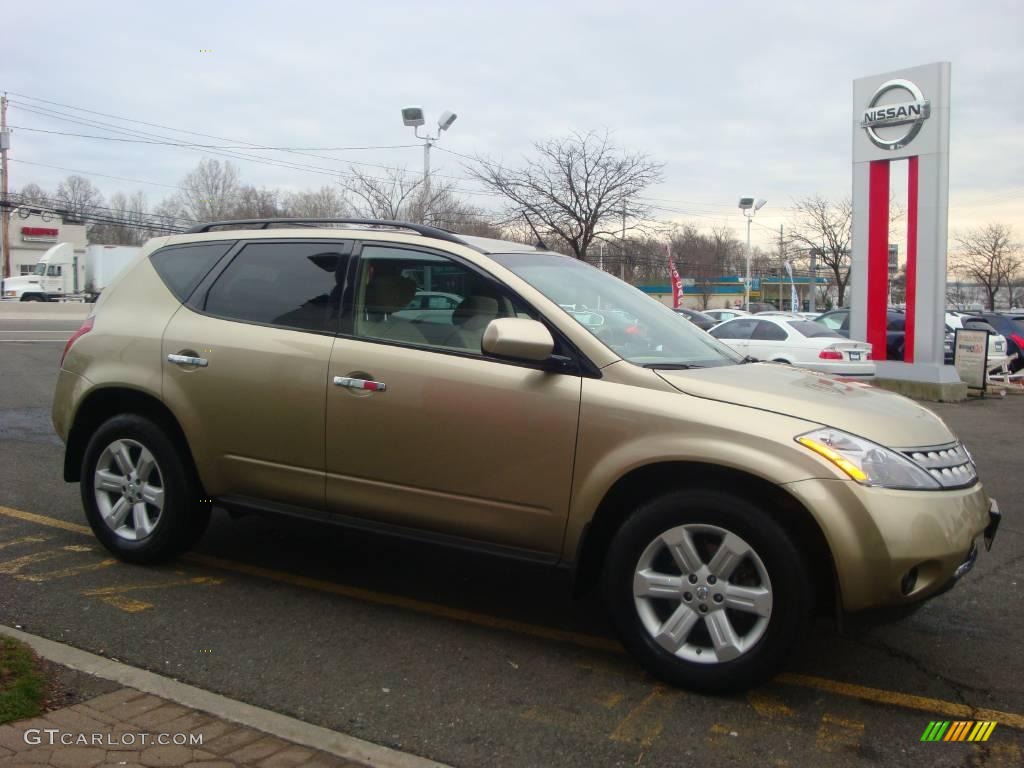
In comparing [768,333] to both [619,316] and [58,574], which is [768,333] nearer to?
[619,316]

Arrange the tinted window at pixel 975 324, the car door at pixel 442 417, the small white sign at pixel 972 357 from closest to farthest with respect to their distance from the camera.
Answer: the car door at pixel 442 417 < the small white sign at pixel 972 357 < the tinted window at pixel 975 324

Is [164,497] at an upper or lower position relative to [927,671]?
upper

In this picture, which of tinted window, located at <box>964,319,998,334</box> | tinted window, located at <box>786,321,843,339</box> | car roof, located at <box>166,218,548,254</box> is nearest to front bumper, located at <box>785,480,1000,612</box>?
car roof, located at <box>166,218,548,254</box>

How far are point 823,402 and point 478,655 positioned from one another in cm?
183

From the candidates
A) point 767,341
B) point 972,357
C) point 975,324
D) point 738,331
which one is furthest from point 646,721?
point 975,324

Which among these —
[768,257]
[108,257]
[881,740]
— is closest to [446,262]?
[881,740]

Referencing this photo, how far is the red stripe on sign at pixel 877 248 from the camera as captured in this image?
56.8 ft

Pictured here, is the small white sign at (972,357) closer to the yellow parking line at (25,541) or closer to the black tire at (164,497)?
the black tire at (164,497)

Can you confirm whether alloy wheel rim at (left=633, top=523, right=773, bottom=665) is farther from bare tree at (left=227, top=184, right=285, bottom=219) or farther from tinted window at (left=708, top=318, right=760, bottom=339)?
bare tree at (left=227, top=184, right=285, bottom=219)

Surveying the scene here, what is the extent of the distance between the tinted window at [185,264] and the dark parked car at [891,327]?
16247 millimetres

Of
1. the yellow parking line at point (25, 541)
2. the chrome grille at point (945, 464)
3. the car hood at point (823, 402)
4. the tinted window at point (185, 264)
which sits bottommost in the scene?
the yellow parking line at point (25, 541)

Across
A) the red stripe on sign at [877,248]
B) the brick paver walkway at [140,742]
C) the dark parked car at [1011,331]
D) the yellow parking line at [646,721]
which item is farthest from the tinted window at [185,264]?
the dark parked car at [1011,331]

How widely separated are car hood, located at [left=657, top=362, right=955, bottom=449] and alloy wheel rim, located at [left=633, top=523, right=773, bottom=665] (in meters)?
0.56

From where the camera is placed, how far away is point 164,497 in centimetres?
483
